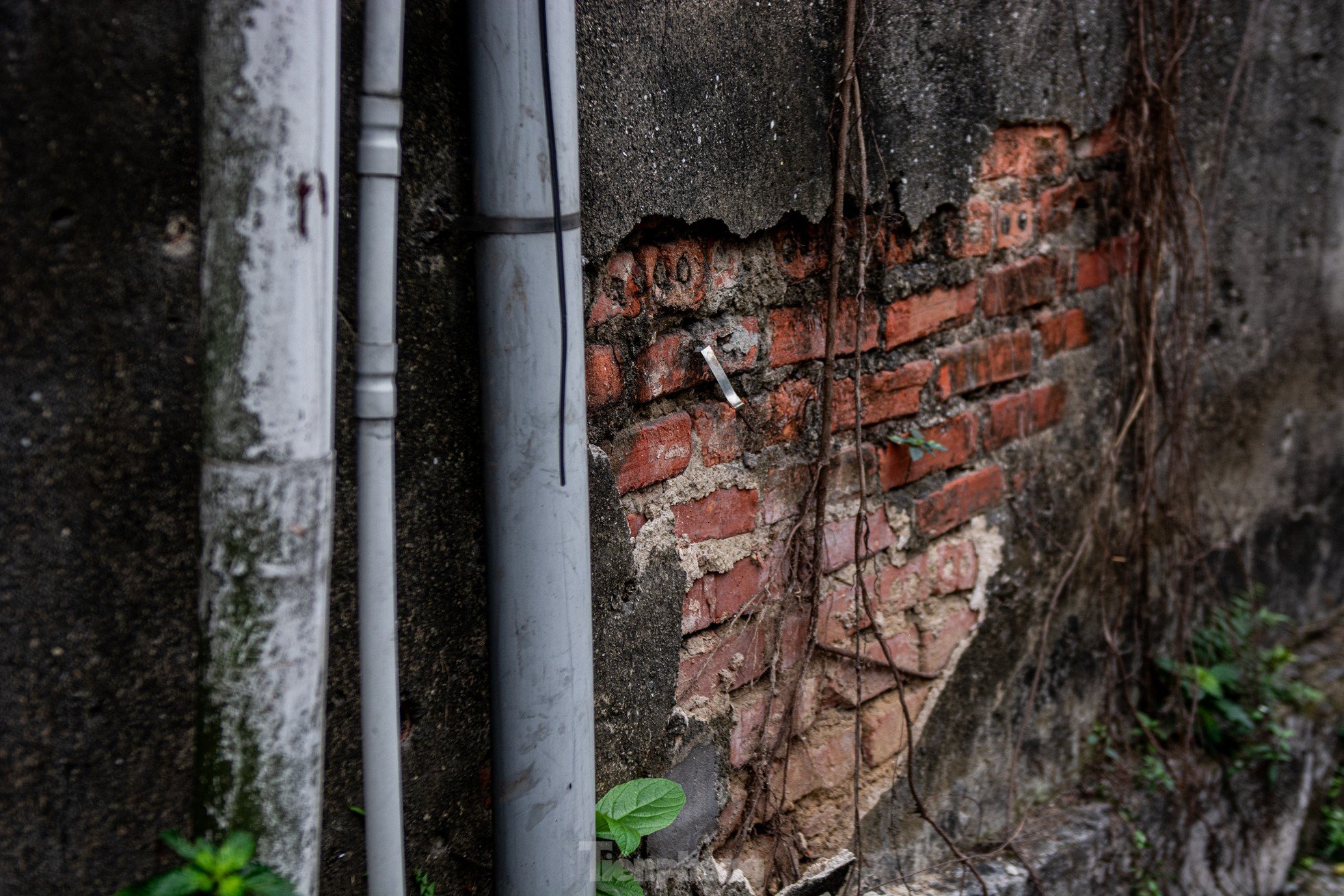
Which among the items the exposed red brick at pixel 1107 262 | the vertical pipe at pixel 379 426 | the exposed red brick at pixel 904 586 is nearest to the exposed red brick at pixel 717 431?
the exposed red brick at pixel 904 586

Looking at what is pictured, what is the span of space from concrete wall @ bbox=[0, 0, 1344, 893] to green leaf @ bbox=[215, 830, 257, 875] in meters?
0.14

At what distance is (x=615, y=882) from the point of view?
1306mm

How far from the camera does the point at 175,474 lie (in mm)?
923

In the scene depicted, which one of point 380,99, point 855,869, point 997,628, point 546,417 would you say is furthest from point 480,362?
point 997,628

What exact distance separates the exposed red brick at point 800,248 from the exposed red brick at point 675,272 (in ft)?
0.57

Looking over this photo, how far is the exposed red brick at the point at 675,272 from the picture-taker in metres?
1.34

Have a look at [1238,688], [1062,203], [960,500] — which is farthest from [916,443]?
[1238,688]

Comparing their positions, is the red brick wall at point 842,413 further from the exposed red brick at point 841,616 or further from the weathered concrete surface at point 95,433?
the weathered concrete surface at point 95,433

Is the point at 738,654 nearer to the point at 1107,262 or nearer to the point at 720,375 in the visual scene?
the point at 720,375

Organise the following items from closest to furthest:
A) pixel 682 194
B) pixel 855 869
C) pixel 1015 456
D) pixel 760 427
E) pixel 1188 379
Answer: pixel 682 194 < pixel 760 427 < pixel 855 869 < pixel 1015 456 < pixel 1188 379

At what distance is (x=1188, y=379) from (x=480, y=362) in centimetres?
191

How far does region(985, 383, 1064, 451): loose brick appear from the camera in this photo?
1.96m

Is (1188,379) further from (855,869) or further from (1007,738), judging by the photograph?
(855,869)

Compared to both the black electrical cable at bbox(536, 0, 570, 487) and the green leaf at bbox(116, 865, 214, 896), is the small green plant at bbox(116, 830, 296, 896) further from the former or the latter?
the black electrical cable at bbox(536, 0, 570, 487)
